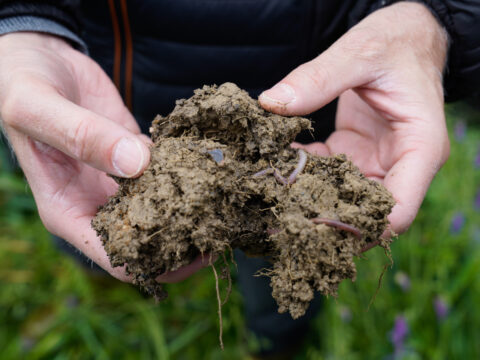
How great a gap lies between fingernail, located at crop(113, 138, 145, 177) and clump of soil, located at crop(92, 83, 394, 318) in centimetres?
6

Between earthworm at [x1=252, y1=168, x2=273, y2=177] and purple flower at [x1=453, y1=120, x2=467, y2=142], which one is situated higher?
earthworm at [x1=252, y1=168, x2=273, y2=177]

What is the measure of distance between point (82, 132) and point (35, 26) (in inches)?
40.1

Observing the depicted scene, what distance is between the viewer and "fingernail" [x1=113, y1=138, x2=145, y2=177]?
1.57 m

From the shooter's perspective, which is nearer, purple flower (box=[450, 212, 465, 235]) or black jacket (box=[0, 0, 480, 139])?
black jacket (box=[0, 0, 480, 139])

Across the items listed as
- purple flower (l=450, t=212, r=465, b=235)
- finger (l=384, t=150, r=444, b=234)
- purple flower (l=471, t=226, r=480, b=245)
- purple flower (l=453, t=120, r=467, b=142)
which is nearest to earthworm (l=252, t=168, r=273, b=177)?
finger (l=384, t=150, r=444, b=234)

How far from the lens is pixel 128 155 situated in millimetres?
1572

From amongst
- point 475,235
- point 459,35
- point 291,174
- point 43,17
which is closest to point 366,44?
point 459,35

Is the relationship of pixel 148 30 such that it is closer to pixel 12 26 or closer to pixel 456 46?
pixel 12 26

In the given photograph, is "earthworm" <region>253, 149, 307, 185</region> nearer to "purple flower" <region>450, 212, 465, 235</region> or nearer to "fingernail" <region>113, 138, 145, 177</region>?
"fingernail" <region>113, 138, 145, 177</region>

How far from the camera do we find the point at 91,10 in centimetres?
257

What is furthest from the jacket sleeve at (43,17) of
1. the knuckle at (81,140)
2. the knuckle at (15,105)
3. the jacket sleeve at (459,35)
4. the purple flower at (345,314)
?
the purple flower at (345,314)

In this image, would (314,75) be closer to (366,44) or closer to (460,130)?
(366,44)

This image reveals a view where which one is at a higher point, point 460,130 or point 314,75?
point 314,75

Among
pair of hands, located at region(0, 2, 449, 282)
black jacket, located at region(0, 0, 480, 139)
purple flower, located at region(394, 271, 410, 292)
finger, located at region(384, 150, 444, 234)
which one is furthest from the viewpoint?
purple flower, located at region(394, 271, 410, 292)
